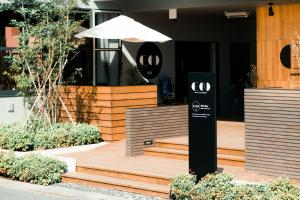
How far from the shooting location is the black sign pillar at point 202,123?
8812 mm

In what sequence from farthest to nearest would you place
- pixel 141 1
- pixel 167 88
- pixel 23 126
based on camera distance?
1. pixel 167 88
2. pixel 141 1
3. pixel 23 126

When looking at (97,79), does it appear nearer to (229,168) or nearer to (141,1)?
(141,1)

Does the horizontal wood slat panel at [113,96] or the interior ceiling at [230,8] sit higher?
the interior ceiling at [230,8]

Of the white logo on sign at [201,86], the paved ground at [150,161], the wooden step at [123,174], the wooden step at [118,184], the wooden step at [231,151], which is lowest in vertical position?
the wooden step at [118,184]

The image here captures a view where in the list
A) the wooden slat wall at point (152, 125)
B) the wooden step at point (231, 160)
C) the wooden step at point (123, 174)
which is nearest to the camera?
the wooden step at point (123, 174)

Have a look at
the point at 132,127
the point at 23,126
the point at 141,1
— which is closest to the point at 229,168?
the point at 132,127

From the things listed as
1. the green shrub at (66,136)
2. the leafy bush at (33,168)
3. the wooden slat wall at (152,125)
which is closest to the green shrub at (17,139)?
the green shrub at (66,136)

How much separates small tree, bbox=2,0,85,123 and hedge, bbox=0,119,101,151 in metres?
0.37

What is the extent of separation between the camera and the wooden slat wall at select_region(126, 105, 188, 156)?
11.8m

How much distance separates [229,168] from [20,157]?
3.99 m

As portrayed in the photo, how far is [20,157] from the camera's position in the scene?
1121 centimetres

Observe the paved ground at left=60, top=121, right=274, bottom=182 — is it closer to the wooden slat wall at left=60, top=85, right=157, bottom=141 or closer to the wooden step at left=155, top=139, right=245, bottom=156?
the wooden step at left=155, top=139, right=245, bottom=156

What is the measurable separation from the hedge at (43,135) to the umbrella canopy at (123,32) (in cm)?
212

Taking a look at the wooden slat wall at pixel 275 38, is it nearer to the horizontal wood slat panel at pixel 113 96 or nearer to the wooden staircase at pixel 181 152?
the horizontal wood slat panel at pixel 113 96
